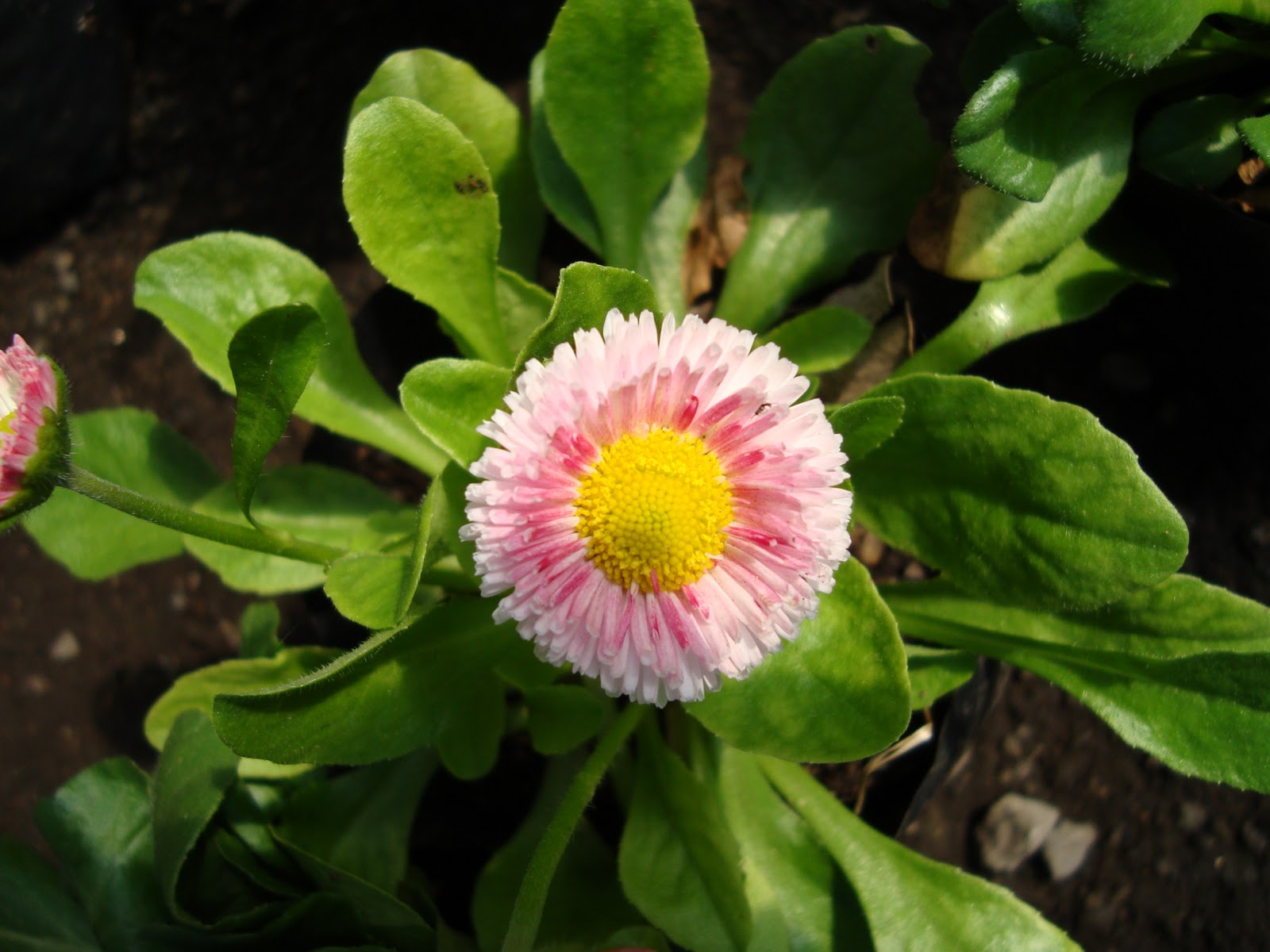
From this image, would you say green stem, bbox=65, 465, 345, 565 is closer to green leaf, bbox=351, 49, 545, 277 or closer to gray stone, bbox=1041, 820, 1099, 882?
green leaf, bbox=351, 49, 545, 277

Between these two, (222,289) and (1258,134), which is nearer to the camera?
(1258,134)

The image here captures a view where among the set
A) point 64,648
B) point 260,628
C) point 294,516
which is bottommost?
point 64,648

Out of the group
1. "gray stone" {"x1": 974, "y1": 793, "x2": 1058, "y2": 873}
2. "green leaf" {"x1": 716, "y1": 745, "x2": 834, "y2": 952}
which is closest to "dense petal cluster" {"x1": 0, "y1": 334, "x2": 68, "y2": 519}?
"green leaf" {"x1": 716, "y1": 745, "x2": 834, "y2": 952}

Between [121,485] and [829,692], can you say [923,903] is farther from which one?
[121,485]

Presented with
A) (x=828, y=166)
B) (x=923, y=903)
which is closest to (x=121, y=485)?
(x=828, y=166)

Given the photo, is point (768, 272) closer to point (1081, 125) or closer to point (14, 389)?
point (1081, 125)

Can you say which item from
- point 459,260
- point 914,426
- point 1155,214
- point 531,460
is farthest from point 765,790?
point 1155,214

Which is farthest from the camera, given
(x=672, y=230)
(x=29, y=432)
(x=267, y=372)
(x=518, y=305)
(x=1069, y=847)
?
(x=1069, y=847)
